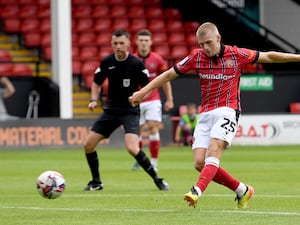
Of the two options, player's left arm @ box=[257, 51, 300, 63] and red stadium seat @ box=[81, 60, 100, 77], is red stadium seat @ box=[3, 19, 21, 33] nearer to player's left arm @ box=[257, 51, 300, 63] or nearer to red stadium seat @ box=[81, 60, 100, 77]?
red stadium seat @ box=[81, 60, 100, 77]

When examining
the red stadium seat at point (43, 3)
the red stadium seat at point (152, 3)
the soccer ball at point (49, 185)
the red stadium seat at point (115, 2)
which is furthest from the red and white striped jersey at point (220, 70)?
the red stadium seat at point (152, 3)

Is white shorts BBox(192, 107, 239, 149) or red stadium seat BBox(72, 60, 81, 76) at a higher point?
red stadium seat BBox(72, 60, 81, 76)

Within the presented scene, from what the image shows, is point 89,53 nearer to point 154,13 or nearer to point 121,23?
point 121,23

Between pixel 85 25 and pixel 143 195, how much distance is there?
20719 millimetres

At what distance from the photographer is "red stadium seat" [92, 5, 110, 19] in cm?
3353

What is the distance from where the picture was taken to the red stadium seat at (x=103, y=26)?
3306 cm

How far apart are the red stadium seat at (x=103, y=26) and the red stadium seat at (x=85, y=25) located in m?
0.15

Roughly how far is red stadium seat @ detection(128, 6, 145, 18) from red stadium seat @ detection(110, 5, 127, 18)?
182 mm

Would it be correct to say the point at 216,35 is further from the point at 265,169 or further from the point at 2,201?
the point at 265,169

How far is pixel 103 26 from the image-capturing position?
33156mm

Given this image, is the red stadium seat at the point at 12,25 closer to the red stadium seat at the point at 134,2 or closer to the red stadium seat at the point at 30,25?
the red stadium seat at the point at 30,25

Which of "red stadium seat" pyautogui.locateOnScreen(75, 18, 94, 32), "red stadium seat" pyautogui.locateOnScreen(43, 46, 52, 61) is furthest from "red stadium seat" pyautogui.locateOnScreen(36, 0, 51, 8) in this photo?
"red stadium seat" pyautogui.locateOnScreen(43, 46, 52, 61)

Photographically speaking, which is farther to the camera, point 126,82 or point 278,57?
point 126,82

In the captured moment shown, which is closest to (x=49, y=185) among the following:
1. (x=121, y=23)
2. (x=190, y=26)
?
(x=121, y=23)
